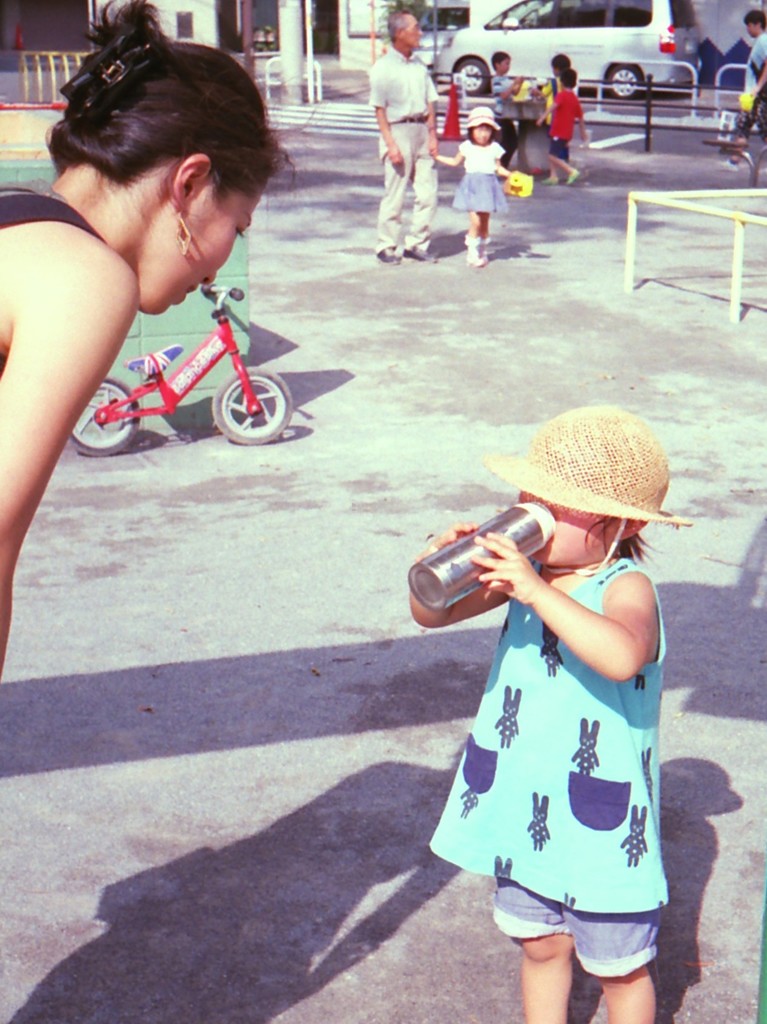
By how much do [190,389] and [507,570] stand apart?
17.3 ft

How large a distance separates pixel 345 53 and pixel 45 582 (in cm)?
3763

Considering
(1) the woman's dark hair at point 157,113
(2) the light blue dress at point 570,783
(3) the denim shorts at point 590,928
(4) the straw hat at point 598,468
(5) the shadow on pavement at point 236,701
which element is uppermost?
(1) the woman's dark hair at point 157,113

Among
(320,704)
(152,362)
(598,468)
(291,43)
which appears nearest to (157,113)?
(598,468)

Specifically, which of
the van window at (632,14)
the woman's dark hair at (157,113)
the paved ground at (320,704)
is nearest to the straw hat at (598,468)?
the paved ground at (320,704)

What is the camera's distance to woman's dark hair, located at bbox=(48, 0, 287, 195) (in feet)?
6.08

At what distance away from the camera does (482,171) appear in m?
12.8

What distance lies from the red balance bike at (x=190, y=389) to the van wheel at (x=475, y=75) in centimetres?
2271

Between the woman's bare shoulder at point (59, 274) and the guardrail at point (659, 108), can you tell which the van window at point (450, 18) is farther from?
the woman's bare shoulder at point (59, 274)

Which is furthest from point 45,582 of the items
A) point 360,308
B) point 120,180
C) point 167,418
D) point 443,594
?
point 360,308

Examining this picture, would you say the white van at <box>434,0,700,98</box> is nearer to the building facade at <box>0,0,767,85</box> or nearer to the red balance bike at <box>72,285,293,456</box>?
the building facade at <box>0,0,767,85</box>

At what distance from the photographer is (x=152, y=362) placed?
287 inches

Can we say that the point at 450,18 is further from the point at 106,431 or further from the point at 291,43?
the point at 106,431

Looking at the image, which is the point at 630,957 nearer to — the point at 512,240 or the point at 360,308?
the point at 360,308

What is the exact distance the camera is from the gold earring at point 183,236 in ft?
6.19
